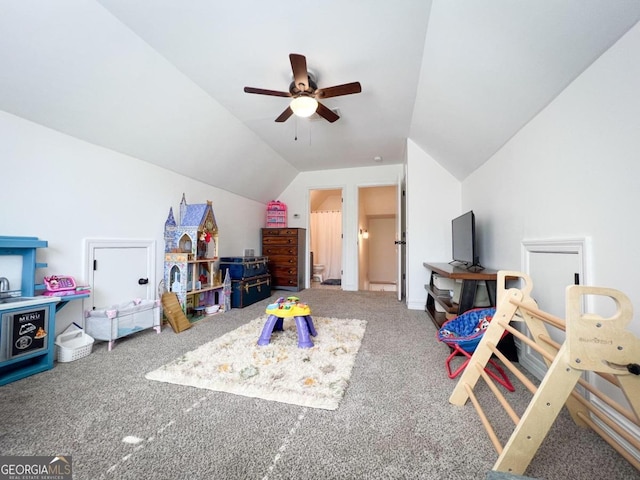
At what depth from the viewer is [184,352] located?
6.57ft

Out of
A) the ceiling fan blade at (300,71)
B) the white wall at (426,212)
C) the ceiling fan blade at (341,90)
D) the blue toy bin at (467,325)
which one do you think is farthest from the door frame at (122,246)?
the white wall at (426,212)

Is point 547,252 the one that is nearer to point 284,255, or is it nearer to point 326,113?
point 326,113

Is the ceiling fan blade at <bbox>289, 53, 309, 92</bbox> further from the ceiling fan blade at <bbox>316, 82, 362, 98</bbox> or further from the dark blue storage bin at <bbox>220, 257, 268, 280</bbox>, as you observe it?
the dark blue storage bin at <bbox>220, 257, 268, 280</bbox>

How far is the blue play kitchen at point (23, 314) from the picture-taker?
1537mm

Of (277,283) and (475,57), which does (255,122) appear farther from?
(277,283)

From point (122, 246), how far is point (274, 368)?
6.52ft

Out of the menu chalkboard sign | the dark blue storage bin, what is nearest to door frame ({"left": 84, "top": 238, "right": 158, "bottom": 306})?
the menu chalkboard sign

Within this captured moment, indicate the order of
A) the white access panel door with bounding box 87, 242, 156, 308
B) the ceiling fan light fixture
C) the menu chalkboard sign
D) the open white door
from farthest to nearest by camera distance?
the open white door, the white access panel door with bounding box 87, 242, 156, 308, the ceiling fan light fixture, the menu chalkboard sign

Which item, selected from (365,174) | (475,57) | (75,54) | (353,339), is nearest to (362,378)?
(353,339)

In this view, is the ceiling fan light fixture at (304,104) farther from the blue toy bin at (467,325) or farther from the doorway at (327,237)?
the doorway at (327,237)

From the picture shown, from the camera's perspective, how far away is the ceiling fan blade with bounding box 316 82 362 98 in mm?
1992

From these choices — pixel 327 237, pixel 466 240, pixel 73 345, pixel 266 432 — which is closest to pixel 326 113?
pixel 466 240

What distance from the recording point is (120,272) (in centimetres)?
246

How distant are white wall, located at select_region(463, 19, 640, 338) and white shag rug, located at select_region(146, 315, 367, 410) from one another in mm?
1478
